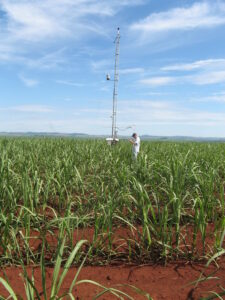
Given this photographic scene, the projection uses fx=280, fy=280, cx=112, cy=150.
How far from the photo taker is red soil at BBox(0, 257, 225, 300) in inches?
88.0

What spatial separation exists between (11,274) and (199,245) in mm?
1949

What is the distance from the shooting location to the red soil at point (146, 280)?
2236 millimetres

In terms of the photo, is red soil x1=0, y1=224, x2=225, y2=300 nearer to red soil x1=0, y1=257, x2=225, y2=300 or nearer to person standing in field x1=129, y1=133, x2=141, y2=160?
red soil x1=0, y1=257, x2=225, y2=300

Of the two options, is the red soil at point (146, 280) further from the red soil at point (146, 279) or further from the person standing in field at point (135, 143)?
the person standing in field at point (135, 143)

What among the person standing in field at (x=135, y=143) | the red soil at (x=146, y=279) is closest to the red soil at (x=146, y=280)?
the red soil at (x=146, y=279)

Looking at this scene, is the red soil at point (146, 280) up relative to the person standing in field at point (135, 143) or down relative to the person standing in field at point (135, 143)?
down

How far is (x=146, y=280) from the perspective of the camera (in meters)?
2.44

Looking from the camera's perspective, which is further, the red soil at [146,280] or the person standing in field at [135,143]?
the person standing in field at [135,143]

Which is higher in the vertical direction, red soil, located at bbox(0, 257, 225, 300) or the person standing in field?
the person standing in field

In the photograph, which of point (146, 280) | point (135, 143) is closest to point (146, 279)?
point (146, 280)

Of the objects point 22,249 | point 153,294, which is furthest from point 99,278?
point 22,249

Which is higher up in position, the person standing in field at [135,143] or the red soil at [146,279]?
the person standing in field at [135,143]

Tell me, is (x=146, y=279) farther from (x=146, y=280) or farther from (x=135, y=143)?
(x=135, y=143)

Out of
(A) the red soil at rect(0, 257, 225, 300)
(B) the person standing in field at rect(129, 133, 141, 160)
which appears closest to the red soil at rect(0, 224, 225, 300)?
(A) the red soil at rect(0, 257, 225, 300)
